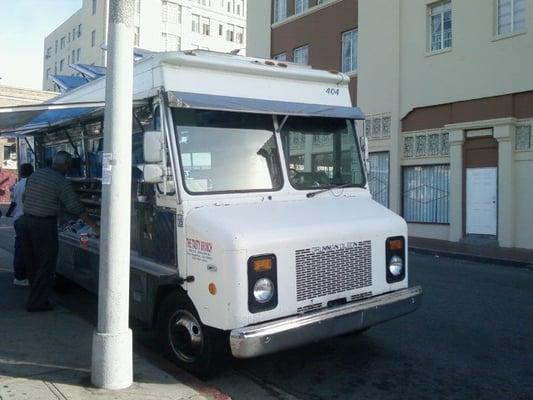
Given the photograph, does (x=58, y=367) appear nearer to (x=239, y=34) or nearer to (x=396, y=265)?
(x=396, y=265)

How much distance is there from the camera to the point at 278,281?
174 inches

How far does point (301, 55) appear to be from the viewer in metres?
23.8

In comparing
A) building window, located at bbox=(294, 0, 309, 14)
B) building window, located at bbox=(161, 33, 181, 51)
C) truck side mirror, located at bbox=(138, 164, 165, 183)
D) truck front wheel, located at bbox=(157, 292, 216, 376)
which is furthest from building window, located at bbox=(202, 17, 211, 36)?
truck front wheel, located at bbox=(157, 292, 216, 376)

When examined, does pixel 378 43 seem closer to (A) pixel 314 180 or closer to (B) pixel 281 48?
(B) pixel 281 48

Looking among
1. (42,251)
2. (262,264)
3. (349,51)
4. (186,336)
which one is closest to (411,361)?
(262,264)

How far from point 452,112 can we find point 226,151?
14.1m

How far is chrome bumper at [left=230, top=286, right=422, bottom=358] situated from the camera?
13.6ft

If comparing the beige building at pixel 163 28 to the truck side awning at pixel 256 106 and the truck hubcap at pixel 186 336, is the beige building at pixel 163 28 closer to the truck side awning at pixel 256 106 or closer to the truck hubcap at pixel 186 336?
the truck side awning at pixel 256 106

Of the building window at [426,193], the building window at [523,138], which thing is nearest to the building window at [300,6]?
the building window at [426,193]

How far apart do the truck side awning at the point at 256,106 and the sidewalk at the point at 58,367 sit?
229 cm

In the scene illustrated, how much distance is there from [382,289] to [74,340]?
10.0 ft

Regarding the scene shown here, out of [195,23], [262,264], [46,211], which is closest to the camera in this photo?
[262,264]

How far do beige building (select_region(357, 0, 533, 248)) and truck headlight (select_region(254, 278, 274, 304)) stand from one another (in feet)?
43.6

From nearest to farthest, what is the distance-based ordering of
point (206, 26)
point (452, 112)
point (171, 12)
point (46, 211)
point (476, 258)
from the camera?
point (46, 211)
point (476, 258)
point (452, 112)
point (171, 12)
point (206, 26)
